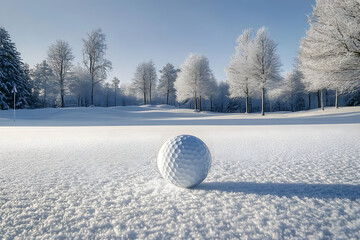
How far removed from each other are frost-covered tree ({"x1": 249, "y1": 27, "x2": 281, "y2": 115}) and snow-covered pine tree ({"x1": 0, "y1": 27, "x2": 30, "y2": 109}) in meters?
24.6

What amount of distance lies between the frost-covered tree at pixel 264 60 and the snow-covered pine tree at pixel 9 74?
80.6 feet

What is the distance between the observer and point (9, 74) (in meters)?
22.3

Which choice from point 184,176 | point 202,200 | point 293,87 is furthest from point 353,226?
point 293,87

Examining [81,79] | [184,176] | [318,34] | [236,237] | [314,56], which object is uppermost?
[81,79]

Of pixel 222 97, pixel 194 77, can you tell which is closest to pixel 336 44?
pixel 194 77

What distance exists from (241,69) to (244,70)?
0.94 feet

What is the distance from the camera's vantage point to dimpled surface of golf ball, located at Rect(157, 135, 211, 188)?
171 centimetres

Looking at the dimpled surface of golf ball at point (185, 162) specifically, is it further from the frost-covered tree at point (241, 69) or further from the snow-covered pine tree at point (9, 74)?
the snow-covered pine tree at point (9, 74)

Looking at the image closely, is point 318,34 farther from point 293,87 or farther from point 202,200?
point 293,87

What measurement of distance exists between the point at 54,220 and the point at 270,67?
1953cm

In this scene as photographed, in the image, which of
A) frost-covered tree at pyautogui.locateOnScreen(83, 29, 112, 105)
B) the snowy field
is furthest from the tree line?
the snowy field

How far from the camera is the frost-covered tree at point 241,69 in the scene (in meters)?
18.9

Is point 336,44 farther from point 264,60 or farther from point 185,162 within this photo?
point 185,162

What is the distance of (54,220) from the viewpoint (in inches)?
47.6
